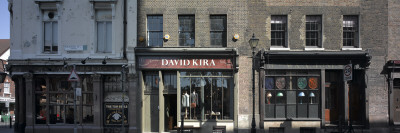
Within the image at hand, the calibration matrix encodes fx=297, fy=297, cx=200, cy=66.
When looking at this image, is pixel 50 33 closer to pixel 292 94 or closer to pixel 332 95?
pixel 292 94

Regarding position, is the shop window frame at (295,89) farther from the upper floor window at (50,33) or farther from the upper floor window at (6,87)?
the upper floor window at (6,87)

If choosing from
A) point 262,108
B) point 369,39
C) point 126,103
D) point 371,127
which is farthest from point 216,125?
point 369,39

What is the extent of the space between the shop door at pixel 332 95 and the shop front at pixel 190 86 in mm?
5175

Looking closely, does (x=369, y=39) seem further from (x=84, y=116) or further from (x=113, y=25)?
(x=84, y=116)

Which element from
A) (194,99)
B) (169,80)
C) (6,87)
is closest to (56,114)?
(169,80)

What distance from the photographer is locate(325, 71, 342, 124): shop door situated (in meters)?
16.4

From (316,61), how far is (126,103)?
10.6m

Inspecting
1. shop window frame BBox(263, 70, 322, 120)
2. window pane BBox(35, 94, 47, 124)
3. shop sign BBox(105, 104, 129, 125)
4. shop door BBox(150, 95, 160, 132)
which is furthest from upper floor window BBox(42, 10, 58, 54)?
shop window frame BBox(263, 70, 322, 120)

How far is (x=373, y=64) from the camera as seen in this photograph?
16031 mm

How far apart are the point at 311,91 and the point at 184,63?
23.3ft

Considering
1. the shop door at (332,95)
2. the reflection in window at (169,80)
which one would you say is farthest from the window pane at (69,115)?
the shop door at (332,95)

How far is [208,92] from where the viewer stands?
53.3 ft

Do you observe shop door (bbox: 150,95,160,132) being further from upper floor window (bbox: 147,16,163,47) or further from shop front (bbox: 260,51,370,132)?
shop front (bbox: 260,51,370,132)

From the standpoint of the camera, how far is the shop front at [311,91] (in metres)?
15.9
